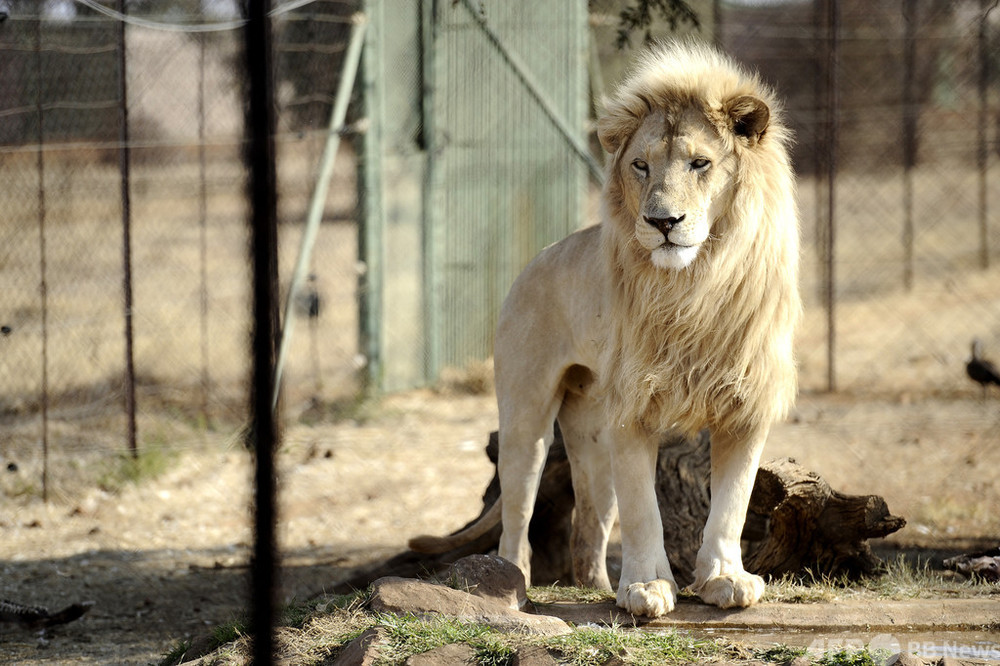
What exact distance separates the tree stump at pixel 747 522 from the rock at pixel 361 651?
129cm

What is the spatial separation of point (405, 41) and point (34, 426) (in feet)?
15.7

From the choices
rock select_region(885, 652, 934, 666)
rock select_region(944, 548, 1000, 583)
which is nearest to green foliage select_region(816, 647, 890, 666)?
rock select_region(885, 652, 934, 666)

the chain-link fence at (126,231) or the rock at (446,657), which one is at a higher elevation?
the chain-link fence at (126,231)

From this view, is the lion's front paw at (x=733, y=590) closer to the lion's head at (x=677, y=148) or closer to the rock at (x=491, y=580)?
the rock at (x=491, y=580)

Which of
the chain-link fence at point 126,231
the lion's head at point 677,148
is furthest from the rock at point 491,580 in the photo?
the chain-link fence at point 126,231

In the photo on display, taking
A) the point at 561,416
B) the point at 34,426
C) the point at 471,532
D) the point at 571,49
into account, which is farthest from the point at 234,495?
the point at 571,49

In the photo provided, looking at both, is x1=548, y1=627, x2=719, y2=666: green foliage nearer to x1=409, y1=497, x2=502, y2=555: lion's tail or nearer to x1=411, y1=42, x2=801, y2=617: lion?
x1=411, y1=42, x2=801, y2=617: lion

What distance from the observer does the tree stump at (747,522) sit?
477 centimetres

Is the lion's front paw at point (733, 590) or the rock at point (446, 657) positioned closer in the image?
the rock at point (446, 657)

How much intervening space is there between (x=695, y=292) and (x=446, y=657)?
1.47 m

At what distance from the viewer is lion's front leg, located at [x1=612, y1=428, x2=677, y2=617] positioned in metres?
3.78

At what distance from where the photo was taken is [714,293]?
145 inches

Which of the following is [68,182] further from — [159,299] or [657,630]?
[657,630]

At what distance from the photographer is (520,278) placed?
15.2ft
